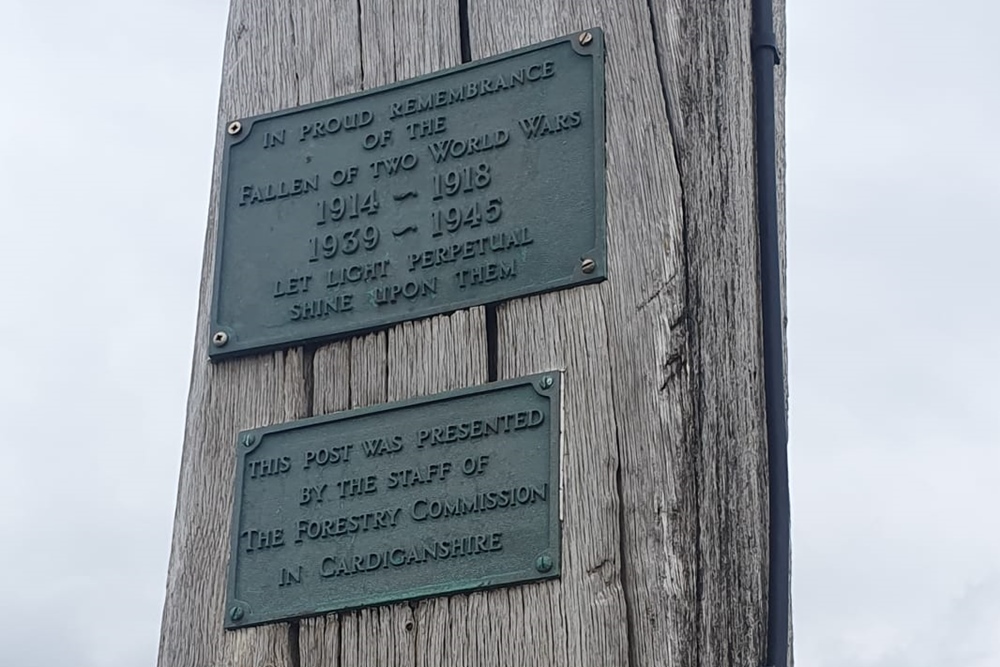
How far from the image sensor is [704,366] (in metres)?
3.45

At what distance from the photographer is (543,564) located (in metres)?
3.31

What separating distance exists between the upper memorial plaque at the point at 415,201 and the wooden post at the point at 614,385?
0.05 m

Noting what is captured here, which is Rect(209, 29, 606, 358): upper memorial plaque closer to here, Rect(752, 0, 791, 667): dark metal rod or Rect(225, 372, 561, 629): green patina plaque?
Rect(225, 372, 561, 629): green patina plaque

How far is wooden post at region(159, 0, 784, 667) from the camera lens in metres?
3.27

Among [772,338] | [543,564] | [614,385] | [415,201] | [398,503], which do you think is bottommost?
[543,564]

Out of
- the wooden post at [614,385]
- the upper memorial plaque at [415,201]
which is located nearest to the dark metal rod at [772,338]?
the wooden post at [614,385]

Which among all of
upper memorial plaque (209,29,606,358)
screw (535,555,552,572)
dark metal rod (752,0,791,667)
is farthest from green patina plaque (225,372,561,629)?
dark metal rod (752,0,791,667)

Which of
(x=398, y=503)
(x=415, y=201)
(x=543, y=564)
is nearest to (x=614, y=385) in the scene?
(x=543, y=564)

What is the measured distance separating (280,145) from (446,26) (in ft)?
1.68

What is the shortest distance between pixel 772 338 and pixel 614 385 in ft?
1.49

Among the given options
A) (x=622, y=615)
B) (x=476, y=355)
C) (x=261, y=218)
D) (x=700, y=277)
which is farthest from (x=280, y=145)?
(x=622, y=615)

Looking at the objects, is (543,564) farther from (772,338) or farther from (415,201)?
(415,201)

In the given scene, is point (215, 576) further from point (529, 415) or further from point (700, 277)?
point (700, 277)

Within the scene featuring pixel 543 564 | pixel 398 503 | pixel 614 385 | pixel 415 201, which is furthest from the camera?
pixel 415 201
